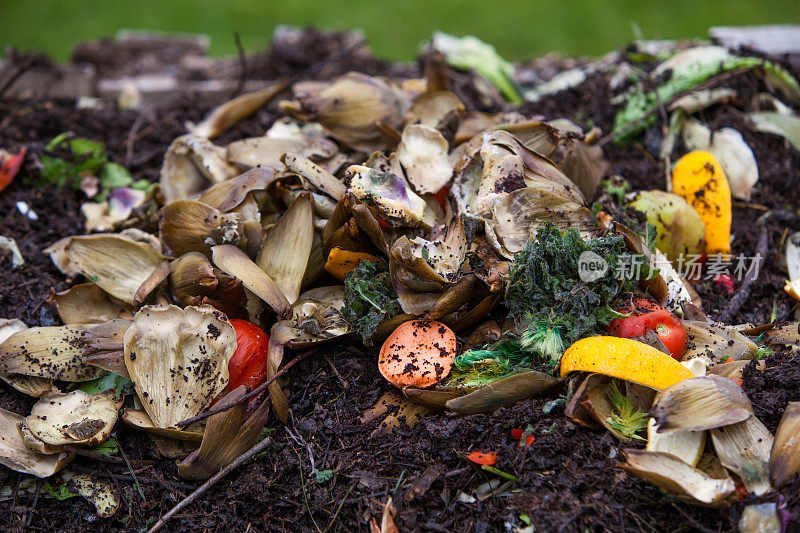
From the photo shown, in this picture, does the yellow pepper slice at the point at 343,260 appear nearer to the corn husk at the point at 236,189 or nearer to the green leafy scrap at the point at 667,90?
the corn husk at the point at 236,189

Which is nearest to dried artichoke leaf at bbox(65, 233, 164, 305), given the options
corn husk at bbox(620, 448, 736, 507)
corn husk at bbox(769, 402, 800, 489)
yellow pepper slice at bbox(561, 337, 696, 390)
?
yellow pepper slice at bbox(561, 337, 696, 390)

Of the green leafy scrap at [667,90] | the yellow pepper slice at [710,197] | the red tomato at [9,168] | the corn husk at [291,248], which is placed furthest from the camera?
the green leafy scrap at [667,90]

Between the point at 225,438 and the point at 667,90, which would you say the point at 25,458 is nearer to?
the point at 225,438

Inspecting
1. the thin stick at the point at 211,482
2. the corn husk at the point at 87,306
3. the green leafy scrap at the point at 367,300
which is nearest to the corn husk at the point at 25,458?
the thin stick at the point at 211,482

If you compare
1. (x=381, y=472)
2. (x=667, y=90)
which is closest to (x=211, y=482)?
(x=381, y=472)

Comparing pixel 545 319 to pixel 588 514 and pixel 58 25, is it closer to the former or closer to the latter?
pixel 588 514

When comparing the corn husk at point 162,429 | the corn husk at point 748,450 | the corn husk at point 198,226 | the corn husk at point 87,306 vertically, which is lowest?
the corn husk at point 162,429
